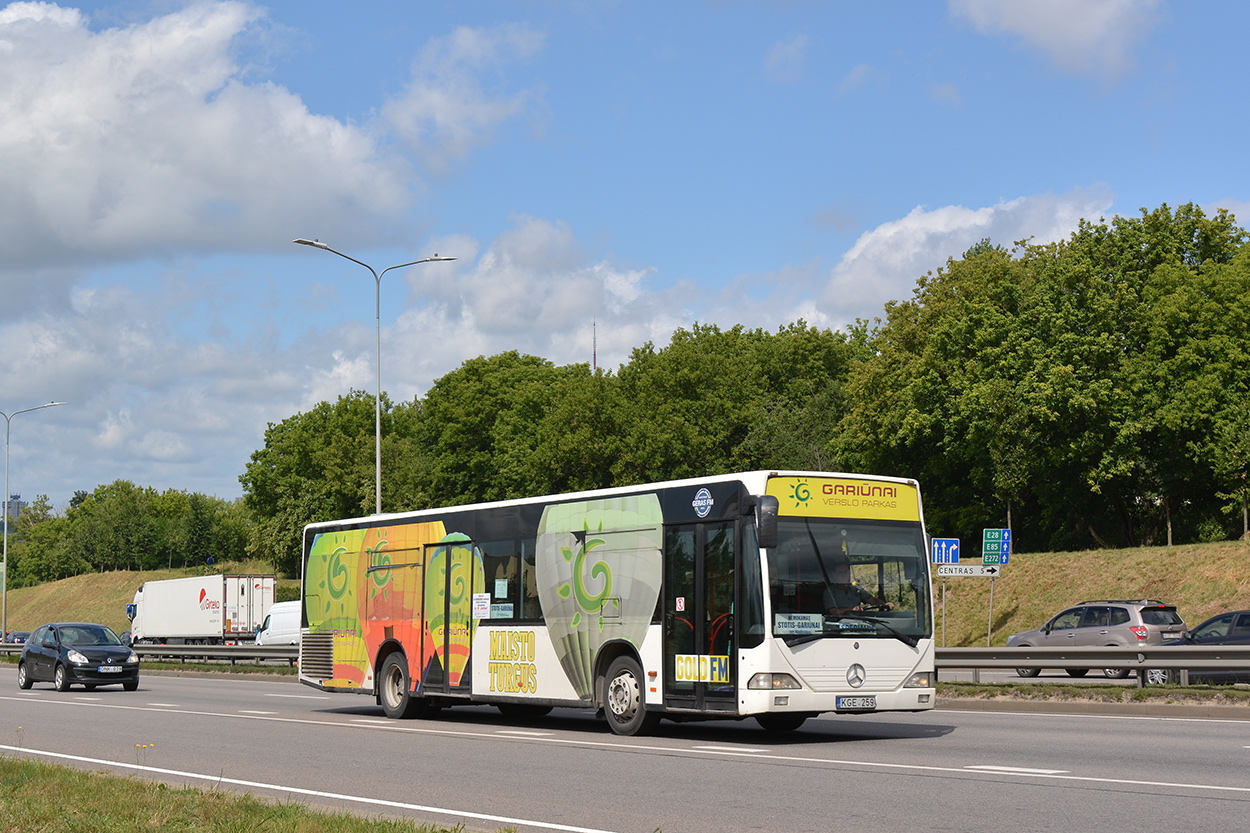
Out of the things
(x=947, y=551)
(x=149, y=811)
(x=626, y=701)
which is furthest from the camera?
(x=947, y=551)

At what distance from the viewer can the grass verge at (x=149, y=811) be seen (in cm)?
841

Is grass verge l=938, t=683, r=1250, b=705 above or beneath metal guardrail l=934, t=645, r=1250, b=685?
beneath

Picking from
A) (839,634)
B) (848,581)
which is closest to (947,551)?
(848,581)

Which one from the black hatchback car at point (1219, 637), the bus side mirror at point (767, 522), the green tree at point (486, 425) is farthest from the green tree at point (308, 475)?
the bus side mirror at point (767, 522)

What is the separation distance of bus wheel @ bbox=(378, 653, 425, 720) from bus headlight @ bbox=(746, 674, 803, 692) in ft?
24.5

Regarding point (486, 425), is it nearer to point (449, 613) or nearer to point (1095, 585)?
point (1095, 585)

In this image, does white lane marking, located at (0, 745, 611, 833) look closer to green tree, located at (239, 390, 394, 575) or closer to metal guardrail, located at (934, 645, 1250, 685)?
metal guardrail, located at (934, 645, 1250, 685)

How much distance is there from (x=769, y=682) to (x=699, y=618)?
1.25 metres

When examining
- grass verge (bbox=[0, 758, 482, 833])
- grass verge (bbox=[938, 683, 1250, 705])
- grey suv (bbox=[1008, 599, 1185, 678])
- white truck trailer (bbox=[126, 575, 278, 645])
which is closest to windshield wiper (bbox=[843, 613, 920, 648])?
grass verge (bbox=[938, 683, 1250, 705])

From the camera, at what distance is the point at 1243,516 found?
48.0 metres

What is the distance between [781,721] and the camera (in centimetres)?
1673

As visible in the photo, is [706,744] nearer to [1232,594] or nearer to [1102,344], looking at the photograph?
[1232,594]

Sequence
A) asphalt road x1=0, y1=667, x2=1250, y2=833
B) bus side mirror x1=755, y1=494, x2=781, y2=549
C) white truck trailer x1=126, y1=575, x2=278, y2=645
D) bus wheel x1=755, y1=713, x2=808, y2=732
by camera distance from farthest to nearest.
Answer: white truck trailer x1=126, y1=575, x2=278, y2=645 → bus wheel x1=755, y1=713, x2=808, y2=732 → bus side mirror x1=755, y1=494, x2=781, y2=549 → asphalt road x1=0, y1=667, x2=1250, y2=833

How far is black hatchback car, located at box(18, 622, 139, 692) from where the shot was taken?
98.9 ft
